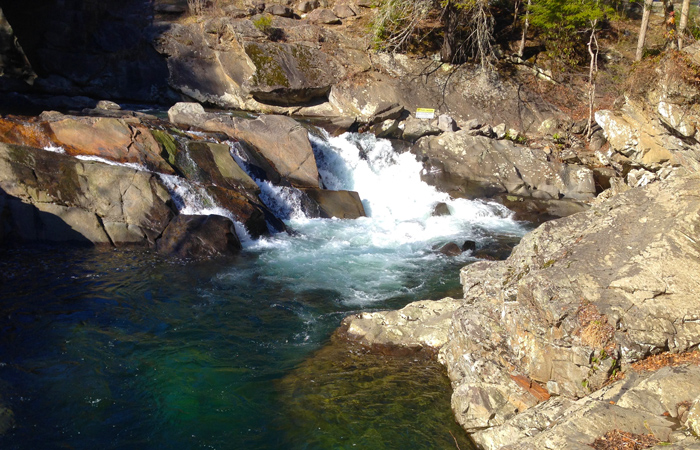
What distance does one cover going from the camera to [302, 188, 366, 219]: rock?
12.9 m

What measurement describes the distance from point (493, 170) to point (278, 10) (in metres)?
13.6

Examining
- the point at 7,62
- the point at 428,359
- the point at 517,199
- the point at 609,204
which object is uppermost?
the point at 7,62

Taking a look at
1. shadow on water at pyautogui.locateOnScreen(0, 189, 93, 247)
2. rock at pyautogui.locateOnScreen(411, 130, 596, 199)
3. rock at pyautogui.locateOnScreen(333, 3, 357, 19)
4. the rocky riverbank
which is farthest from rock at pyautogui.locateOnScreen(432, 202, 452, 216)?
rock at pyautogui.locateOnScreen(333, 3, 357, 19)

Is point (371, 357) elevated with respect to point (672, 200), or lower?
lower

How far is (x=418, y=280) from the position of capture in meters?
8.95

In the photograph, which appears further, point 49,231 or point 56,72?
point 56,72

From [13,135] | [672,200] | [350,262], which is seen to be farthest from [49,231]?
[672,200]

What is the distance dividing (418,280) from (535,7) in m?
16.6

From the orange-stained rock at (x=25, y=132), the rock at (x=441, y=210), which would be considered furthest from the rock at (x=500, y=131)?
the orange-stained rock at (x=25, y=132)

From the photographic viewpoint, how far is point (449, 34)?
2067 centimetres

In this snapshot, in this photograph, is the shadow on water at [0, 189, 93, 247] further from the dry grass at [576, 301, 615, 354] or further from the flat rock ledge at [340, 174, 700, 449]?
the dry grass at [576, 301, 615, 354]

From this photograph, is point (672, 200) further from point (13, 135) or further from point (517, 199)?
point (13, 135)

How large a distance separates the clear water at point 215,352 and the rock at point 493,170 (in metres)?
5.55

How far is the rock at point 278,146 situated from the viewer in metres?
13.5
